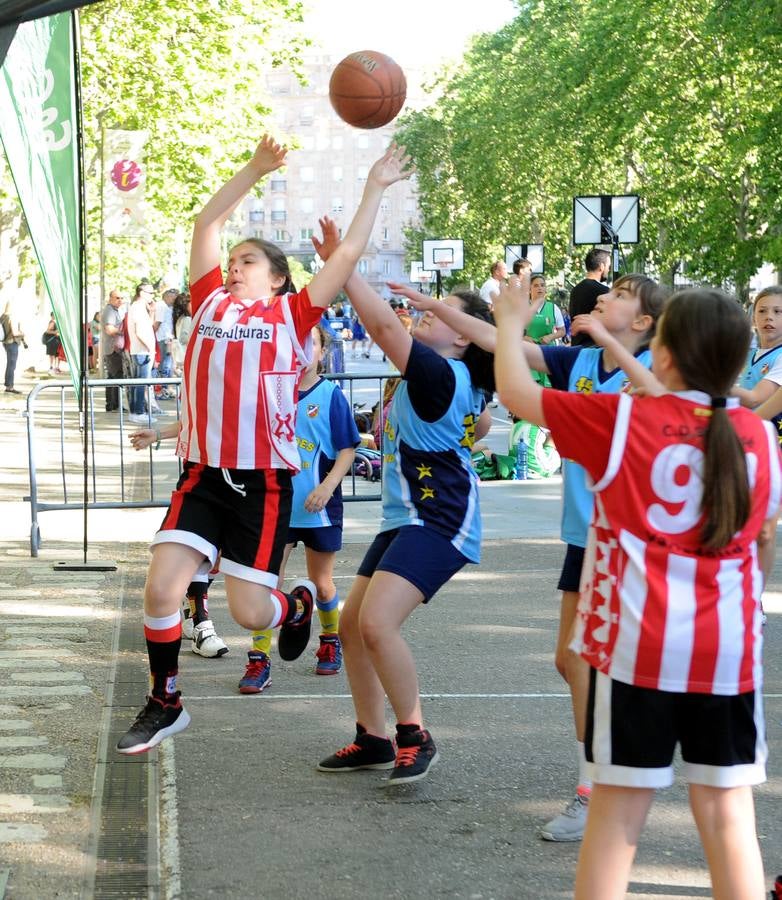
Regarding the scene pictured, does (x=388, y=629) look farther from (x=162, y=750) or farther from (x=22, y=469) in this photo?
(x=22, y=469)

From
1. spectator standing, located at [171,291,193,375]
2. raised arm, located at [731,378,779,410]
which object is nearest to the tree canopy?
spectator standing, located at [171,291,193,375]

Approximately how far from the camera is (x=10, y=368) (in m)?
34.0

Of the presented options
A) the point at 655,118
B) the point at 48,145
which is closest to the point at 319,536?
the point at 48,145

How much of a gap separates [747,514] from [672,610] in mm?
268

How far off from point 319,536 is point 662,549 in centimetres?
387

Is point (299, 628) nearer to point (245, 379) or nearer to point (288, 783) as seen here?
point (288, 783)

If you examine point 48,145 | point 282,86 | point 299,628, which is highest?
point 282,86

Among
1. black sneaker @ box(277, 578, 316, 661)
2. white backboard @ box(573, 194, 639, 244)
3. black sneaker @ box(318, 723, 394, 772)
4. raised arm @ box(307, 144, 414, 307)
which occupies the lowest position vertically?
black sneaker @ box(318, 723, 394, 772)

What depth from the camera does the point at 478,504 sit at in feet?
17.8

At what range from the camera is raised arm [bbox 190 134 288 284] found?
5500 millimetres

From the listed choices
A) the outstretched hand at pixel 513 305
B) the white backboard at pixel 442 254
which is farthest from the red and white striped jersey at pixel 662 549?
the white backboard at pixel 442 254

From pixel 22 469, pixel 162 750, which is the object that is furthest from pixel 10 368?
pixel 162 750

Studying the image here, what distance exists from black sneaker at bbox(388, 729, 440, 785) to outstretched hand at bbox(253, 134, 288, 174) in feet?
6.72

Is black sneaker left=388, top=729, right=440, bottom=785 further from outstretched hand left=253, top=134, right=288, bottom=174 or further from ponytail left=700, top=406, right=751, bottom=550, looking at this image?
ponytail left=700, top=406, right=751, bottom=550
